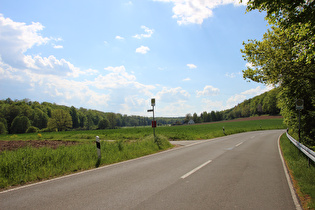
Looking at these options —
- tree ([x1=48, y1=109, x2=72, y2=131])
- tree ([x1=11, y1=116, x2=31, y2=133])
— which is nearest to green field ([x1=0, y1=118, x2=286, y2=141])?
tree ([x1=11, y1=116, x2=31, y2=133])

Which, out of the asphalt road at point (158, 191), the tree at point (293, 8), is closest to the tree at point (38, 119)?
the asphalt road at point (158, 191)

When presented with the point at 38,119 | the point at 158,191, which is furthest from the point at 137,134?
the point at 38,119

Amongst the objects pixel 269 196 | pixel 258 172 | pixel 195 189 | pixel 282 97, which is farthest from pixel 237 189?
pixel 282 97

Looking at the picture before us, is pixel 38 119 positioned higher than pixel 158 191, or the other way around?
pixel 38 119

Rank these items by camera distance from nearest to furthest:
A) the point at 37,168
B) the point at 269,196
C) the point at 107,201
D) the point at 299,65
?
the point at 107,201, the point at 269,196, the point at 37,168, the point at 299,65

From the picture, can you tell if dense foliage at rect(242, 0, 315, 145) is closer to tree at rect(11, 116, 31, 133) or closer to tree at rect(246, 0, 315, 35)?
tree at rect(246, 0, 315, 35)

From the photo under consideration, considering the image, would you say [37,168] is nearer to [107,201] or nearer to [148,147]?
[107,201]

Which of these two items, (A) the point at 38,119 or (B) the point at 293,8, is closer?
(B) the point at 293,8

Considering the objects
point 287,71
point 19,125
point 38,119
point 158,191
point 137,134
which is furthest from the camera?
point 38,119

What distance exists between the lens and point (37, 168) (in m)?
6.45

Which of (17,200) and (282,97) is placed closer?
(17,200)

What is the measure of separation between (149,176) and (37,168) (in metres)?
3.92

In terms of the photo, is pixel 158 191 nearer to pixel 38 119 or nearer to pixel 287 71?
pixel 287 71

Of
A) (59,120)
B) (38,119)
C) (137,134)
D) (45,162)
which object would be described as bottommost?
(137,134)
